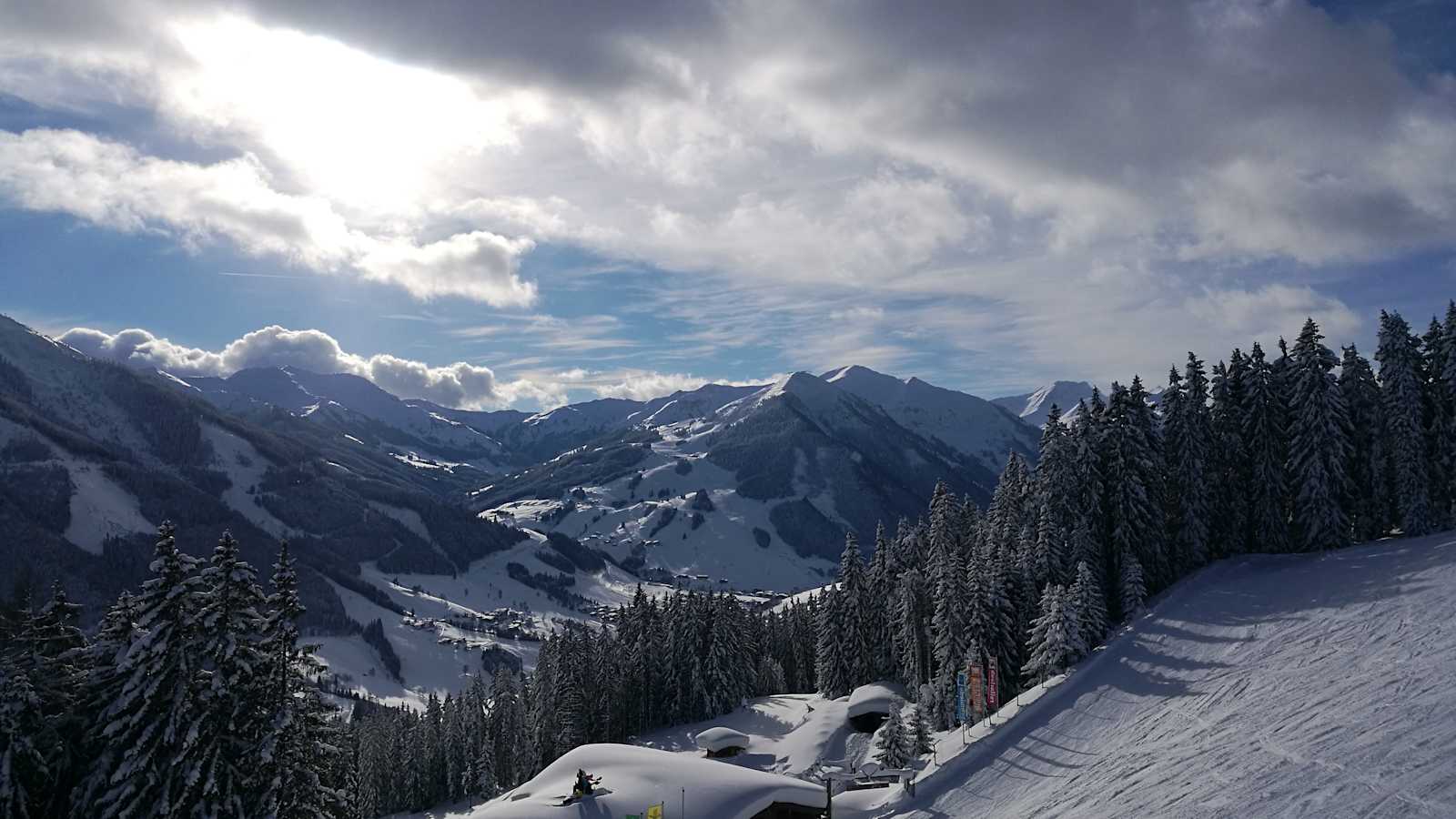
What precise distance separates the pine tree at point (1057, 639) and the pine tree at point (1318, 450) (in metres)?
21.7

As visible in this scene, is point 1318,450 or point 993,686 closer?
point 993,686

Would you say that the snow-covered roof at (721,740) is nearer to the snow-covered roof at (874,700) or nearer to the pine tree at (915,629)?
the snow-covered roof at (874,700)

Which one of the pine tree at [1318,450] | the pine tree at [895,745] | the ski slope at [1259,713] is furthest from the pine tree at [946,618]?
the pine tree at [1318,450]

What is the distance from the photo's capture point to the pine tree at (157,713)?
2844 centimetres

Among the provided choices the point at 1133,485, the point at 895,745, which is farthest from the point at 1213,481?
the point at 895,745

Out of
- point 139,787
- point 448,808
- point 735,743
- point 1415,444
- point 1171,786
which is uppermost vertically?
point 1415,444

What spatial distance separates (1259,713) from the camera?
32.7 m

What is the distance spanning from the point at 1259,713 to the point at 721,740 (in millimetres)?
45420

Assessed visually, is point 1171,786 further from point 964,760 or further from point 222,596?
point 222,596

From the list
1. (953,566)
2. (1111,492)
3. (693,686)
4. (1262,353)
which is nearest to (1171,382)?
(1262,353)

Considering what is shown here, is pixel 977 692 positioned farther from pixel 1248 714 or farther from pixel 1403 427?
pixel 1403 427

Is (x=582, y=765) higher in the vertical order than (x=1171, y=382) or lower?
lower

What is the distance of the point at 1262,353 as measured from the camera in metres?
63.7

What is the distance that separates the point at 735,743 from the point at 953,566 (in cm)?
2446
